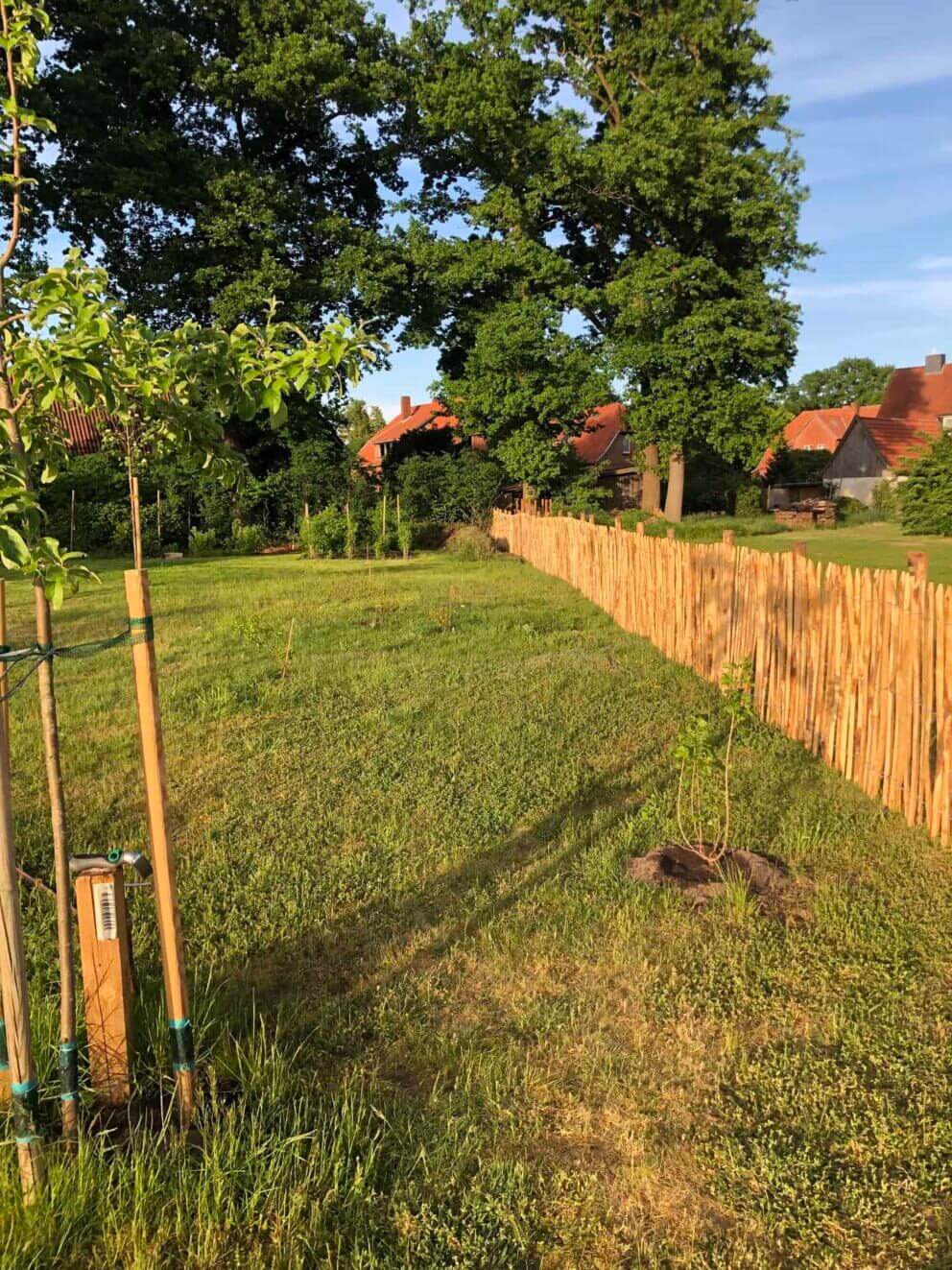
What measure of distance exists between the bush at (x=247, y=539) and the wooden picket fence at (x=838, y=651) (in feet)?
Result: 56.7

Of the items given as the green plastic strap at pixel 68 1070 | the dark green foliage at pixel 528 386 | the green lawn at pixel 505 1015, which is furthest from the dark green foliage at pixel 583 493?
the green plastic strap at pixel 68 1070

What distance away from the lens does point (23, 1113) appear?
200cm

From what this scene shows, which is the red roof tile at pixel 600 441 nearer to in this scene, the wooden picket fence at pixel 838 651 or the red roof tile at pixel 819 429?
the red roof tile at pixel 819 429

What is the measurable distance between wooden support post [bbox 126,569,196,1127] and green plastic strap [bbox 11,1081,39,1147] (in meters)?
0.36

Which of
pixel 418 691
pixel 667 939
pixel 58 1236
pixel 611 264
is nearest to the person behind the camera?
pixel 58 1236

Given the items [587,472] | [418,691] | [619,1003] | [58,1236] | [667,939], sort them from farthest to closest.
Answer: [587,472], [418,691], [667,939], [619,1003], [58,1236]

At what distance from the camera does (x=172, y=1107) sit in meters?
2.35

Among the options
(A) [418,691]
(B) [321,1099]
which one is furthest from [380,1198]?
(A) [418,691]

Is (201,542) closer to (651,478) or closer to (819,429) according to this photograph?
(651,478)

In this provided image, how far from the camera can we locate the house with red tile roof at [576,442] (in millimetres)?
30578

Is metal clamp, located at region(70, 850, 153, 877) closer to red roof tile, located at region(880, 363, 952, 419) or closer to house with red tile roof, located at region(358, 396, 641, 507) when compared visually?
house with red tile roof, located at region(358, 396, 641, 507)

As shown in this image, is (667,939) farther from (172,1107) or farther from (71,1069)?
(71,1069)

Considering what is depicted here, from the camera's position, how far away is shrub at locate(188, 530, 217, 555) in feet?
79.6

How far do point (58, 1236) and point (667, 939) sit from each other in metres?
2.31
